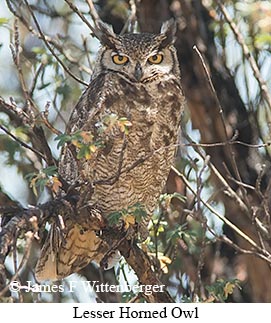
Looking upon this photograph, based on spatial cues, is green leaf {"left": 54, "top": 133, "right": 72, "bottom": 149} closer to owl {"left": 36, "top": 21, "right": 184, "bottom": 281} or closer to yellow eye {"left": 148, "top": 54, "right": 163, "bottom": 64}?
Answer: owl {"left": 36, "top": 21, "right": 184, "bottom": 281}

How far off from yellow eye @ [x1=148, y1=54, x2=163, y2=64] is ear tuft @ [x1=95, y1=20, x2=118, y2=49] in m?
0.16

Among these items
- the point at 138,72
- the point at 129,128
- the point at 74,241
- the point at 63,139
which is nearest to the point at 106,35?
the point at 138,72

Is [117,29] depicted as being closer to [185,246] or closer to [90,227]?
[185,246]

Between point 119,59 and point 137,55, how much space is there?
3.3 inches

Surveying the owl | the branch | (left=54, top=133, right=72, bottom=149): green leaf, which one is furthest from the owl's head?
(left=54, top=133, right=72, bottom=149): green leaf

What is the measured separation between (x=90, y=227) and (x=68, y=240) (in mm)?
505

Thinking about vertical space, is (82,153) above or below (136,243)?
above

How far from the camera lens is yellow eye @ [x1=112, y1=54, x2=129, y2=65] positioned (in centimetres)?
336

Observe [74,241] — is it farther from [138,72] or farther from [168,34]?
[168,34]

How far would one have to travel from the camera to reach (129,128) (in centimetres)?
314

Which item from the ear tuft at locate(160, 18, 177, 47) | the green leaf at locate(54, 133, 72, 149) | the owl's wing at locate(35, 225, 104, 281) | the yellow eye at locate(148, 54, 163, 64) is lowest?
the owl's wing at locate(35, 225, 104, 281)
